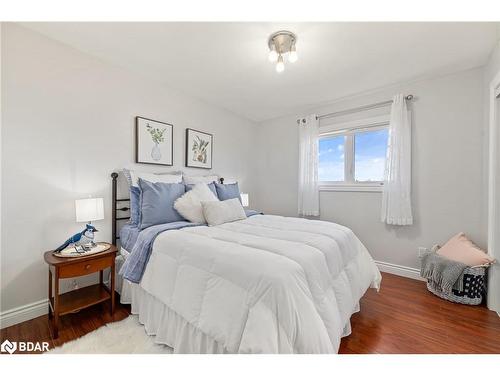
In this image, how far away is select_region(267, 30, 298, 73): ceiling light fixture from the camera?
5.92 feet

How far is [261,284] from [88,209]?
5.36 ft

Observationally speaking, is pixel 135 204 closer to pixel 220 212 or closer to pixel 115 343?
pixel 220 212

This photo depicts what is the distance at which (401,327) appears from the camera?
174cm

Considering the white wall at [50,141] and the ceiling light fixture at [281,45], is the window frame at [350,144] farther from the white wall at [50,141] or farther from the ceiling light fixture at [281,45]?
the white wall at [50,141]

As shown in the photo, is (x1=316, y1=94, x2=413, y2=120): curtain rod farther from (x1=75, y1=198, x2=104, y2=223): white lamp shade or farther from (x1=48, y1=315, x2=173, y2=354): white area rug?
(x1=48, y1=315, x2=173, y2=354): white area rug

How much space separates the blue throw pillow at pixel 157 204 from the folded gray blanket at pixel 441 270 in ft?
8.72

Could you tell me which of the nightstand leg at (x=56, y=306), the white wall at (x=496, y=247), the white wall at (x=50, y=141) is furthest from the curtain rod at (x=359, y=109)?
the nightstand leg at (x=56, y=306)

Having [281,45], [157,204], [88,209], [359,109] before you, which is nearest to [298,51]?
[281,45]

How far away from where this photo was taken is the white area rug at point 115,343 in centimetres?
143

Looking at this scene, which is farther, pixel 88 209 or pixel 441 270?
pixel 441 270

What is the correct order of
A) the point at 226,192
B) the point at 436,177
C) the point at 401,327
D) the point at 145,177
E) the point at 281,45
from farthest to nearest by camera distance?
the point at 226,192 → the point at 436,177 → the point at 145,177 → the point at 281,45 → the point at 401,327
